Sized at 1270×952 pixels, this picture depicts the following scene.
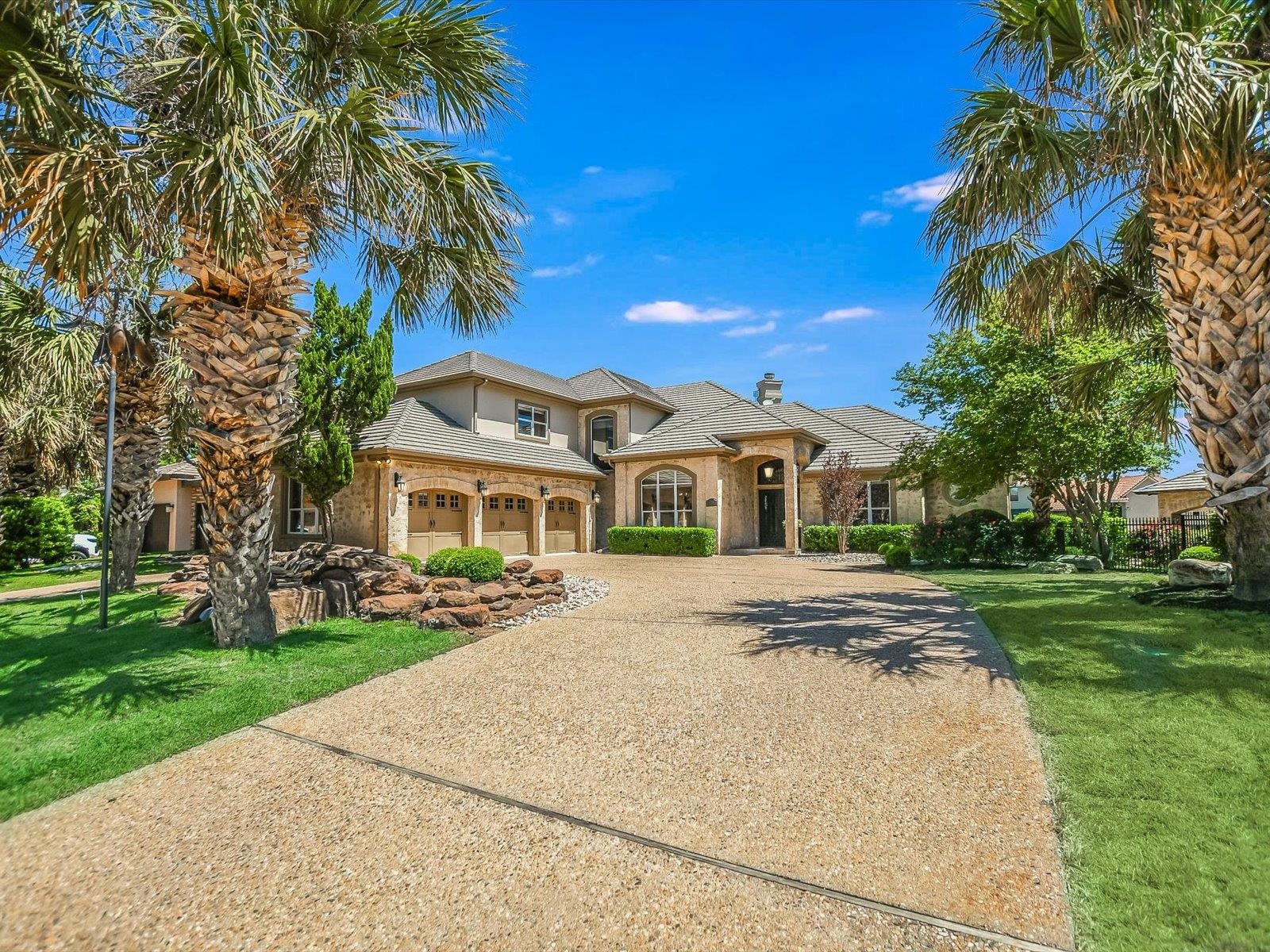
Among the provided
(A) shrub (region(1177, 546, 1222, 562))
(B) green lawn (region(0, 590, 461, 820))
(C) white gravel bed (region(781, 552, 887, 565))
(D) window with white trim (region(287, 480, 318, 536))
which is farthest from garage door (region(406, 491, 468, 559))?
(A) shrub (region(1177, 546, 1222, 562))

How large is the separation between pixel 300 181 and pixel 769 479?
22.0 metres

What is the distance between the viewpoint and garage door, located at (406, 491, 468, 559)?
18.3 meters

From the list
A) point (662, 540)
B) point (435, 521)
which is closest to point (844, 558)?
point (662, 540)

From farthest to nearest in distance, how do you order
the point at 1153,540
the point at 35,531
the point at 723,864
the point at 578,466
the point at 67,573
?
the point at 578,466, the point at 35,531, the point at 67,573, the point at 1153,540, the point at 723,864

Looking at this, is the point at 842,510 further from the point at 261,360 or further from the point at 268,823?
the point at 268,823

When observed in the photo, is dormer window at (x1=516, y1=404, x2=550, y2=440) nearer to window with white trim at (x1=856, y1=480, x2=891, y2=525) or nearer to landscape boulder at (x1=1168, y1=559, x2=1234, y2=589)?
window with white trim at (x1=856, y1=480, x2=891, y2=525)

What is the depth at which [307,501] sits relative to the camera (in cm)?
1945

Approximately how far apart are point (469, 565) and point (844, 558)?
1353 cm

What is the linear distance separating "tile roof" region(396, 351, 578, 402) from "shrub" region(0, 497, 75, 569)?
11.4 m

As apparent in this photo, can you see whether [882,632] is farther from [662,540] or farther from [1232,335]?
[662,540]

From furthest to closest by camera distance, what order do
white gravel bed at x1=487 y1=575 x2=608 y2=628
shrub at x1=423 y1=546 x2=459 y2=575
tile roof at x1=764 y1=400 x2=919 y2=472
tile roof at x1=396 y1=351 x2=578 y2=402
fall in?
tile roof at x1=764 y1=400 x2=919 y2=472, tile roof at x1=396 y1=351 x2=578 y2=402, shrub at x1=423 y1=546 x2=459 y2=575, white gravel bed at x1=487 y1=575 x2=608 y2=628

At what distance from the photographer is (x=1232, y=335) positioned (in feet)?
22.8

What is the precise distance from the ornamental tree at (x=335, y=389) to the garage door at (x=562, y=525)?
851cm

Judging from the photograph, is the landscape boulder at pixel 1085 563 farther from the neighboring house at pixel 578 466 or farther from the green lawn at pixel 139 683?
the green lawn at pixel 139 683
